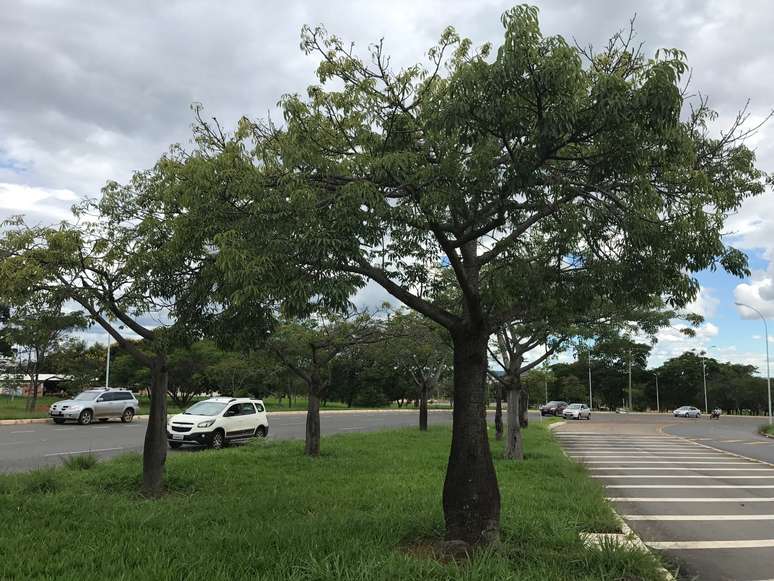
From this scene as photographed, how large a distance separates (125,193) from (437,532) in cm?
639

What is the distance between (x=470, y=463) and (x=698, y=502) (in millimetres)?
6627

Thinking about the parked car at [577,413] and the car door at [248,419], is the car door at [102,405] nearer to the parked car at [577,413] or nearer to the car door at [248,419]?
the car door at [248,419]

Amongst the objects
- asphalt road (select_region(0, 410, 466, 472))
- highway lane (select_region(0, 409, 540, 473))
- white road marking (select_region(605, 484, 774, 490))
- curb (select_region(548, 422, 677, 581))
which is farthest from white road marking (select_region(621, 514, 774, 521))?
asphalt road (select_region(0, 410, 466, 472))

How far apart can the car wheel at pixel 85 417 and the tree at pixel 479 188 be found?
2075 cm

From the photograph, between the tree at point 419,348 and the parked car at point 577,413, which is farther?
the parked car at point 577,413

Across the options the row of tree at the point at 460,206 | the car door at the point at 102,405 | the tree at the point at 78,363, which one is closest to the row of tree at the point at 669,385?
the tree at the point at 78,363

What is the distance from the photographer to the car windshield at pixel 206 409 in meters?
18.0

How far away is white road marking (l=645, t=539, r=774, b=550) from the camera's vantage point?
7320 mm

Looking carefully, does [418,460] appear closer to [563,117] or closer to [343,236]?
[343,236]

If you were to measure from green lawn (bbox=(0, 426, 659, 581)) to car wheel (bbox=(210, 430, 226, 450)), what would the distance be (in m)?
5.50

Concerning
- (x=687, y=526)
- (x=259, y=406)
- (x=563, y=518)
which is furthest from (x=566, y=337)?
(x=259, y=406)

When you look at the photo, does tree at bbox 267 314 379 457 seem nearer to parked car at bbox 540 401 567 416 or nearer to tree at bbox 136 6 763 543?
tree at bbox 136 6 763 543

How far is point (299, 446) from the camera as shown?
1609 centimetres

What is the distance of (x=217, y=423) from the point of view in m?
17.5
